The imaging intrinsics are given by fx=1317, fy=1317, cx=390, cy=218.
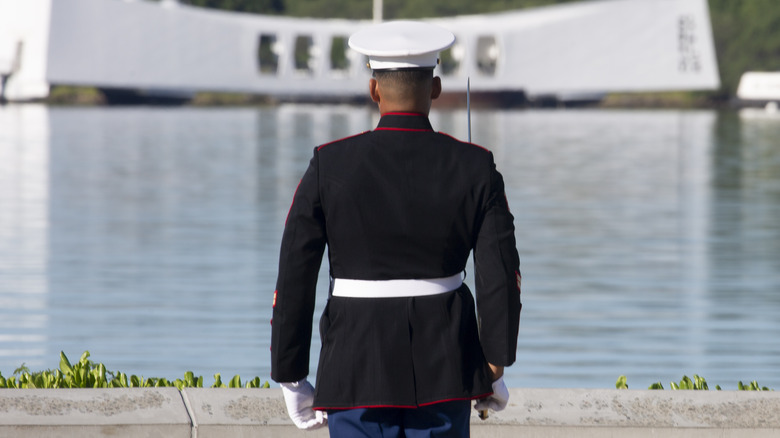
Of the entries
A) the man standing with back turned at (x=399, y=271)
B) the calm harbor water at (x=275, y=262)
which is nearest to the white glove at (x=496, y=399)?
the man standing with back turned at (x=399, y=271)

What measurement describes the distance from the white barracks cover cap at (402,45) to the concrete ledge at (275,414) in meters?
1.55

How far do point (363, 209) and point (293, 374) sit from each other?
449 mm

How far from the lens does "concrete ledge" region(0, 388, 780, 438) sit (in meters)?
4.31

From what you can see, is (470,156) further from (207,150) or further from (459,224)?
(207,150)

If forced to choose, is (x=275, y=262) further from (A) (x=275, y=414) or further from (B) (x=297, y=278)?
(B) (x=297, y=278)

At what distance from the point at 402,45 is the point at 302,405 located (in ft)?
3.09

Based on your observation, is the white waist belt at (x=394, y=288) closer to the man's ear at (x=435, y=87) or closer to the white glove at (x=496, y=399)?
the white glove at (x=496, y=399)

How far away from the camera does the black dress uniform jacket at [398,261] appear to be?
3250 millimetres

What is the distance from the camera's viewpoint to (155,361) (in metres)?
8.02

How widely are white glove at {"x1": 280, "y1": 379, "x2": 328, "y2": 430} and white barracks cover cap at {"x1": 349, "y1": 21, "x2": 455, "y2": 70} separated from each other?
2.73 ft

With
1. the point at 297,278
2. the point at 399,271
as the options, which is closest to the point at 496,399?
the point at 399,271

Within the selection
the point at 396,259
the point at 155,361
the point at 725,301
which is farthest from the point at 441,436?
the point at 725,301

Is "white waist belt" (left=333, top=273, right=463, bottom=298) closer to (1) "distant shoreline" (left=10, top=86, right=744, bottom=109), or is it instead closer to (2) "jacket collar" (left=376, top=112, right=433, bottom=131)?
(2) "jacket collar" (left=376, top=112, right=433, bottom=131)

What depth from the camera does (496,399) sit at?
3369 millimetres
